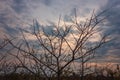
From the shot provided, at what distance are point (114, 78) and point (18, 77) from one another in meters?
11.2

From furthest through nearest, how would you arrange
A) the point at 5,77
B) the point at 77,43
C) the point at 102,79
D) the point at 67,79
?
the point at 102,79 < the point at 5,77 < the point at 67,79 < the point at 77,43

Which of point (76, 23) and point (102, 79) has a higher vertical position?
point (76, 23)

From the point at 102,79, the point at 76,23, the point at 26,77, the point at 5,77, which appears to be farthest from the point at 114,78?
the point at 76,23

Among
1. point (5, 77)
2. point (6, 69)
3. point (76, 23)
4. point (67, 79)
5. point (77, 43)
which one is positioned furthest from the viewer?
point (5, 77)

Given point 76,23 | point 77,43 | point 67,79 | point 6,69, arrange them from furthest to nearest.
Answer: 1. point 6,69
2. point 67,79
3. point 76,23
4. point 77,43

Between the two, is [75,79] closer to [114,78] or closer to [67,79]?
[67,79]

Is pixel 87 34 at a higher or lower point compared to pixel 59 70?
higher

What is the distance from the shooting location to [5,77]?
80.8ft

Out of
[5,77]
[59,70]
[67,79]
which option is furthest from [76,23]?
[5,77]

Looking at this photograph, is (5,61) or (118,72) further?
(118,72)

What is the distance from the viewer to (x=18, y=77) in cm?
2784

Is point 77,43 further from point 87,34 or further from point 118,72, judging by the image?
point 118,72

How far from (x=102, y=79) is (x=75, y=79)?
10906 millimetres

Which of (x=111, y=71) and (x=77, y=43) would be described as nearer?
(x=77, y=43)
